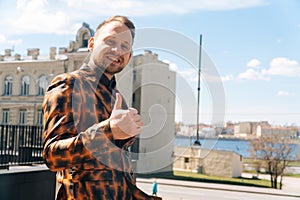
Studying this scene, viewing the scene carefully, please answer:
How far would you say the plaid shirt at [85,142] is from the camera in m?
1.84

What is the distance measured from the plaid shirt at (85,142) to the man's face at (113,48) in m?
0.07

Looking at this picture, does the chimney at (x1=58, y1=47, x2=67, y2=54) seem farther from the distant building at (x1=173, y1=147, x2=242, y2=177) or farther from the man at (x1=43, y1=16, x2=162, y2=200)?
the man at (x1=43, y1=16, x2=162, y2=200)

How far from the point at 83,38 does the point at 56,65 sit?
2.47 m

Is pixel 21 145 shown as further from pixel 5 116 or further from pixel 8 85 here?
pixel 8 85

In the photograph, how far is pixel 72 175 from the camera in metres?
2.03

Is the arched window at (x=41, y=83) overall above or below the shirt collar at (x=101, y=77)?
above

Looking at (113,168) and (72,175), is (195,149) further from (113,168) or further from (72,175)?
(72,175)

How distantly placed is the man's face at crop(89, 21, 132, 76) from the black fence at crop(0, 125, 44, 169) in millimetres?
5448

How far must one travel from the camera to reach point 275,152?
27.3m

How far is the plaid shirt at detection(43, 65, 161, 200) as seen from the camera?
1840 mm

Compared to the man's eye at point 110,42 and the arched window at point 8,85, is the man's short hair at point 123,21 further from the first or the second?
the arched window at point 8,85

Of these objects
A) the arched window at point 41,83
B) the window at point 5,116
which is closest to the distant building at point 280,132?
the arched window at point 41,83

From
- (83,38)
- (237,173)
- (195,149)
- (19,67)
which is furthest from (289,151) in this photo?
(195,149)

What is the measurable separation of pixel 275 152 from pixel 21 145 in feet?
72.9
